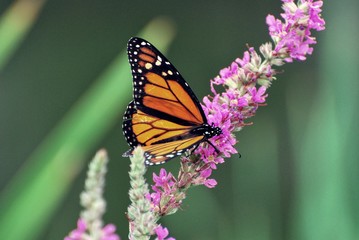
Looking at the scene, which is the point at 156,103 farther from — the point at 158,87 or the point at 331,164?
the point at 331,164

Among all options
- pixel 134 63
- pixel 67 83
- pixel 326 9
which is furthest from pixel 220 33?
pixel 134 63

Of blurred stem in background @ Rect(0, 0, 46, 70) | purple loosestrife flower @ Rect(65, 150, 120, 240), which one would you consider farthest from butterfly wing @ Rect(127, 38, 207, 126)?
purple loosestrife flower @ Rect(65, 150, 120, 240)

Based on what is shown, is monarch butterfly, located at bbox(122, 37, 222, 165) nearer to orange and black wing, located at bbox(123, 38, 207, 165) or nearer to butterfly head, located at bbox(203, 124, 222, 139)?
orange and black wing, located at bbox(123, 38, 207, 165)

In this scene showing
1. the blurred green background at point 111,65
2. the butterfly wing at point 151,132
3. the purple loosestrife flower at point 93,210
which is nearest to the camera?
the purple loosestrife flower at point 93,210

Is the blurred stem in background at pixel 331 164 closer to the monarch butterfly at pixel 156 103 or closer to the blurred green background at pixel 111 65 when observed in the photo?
the monarch butterfly at pixel 156 103

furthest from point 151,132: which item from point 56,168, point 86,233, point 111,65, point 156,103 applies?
point 111,65

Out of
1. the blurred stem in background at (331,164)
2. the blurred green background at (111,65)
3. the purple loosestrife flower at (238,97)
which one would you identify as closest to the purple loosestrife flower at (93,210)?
the purple loosestrife flower at (238,97)

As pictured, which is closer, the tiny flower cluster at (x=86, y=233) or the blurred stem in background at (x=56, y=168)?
the tiny flower cluster at (x=86, y=233)

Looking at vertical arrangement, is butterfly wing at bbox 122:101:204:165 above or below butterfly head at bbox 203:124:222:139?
above
